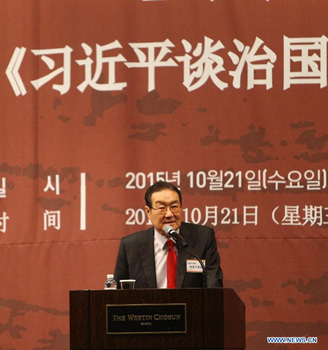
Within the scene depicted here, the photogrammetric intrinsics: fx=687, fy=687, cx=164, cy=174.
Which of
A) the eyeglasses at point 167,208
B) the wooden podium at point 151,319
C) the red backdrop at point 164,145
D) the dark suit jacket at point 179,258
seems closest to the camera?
the wooden podium at point 151,319

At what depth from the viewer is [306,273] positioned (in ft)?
12.5

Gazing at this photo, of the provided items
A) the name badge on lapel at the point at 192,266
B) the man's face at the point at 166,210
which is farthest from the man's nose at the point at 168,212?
the name badge on lapel at the point at 192,266

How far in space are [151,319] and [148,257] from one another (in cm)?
84

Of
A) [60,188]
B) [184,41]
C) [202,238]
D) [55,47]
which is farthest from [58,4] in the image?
[202,238]

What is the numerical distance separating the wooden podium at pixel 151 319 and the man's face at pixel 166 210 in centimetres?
82

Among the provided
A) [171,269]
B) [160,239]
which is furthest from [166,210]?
[171,269]

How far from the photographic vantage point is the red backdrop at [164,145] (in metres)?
3.85

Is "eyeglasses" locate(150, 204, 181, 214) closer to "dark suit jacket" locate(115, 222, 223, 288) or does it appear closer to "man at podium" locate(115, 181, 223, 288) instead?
"man at podium" locate(115, 181, 223, 288)

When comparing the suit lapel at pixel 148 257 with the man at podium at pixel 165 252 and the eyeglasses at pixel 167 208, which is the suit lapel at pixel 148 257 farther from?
the eyeglasses at pixel 167 208

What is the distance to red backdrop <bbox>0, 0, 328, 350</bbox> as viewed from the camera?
385cm

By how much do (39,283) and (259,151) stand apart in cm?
147

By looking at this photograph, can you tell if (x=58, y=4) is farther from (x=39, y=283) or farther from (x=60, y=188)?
(x=39, y=283)

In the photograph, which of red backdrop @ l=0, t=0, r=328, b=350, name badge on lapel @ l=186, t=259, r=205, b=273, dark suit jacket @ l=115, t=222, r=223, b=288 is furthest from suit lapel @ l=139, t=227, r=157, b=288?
red backdrop @ l=0, t=0, r=328, b=350

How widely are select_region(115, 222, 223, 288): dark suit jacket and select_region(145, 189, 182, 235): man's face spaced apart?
0.25 ft
